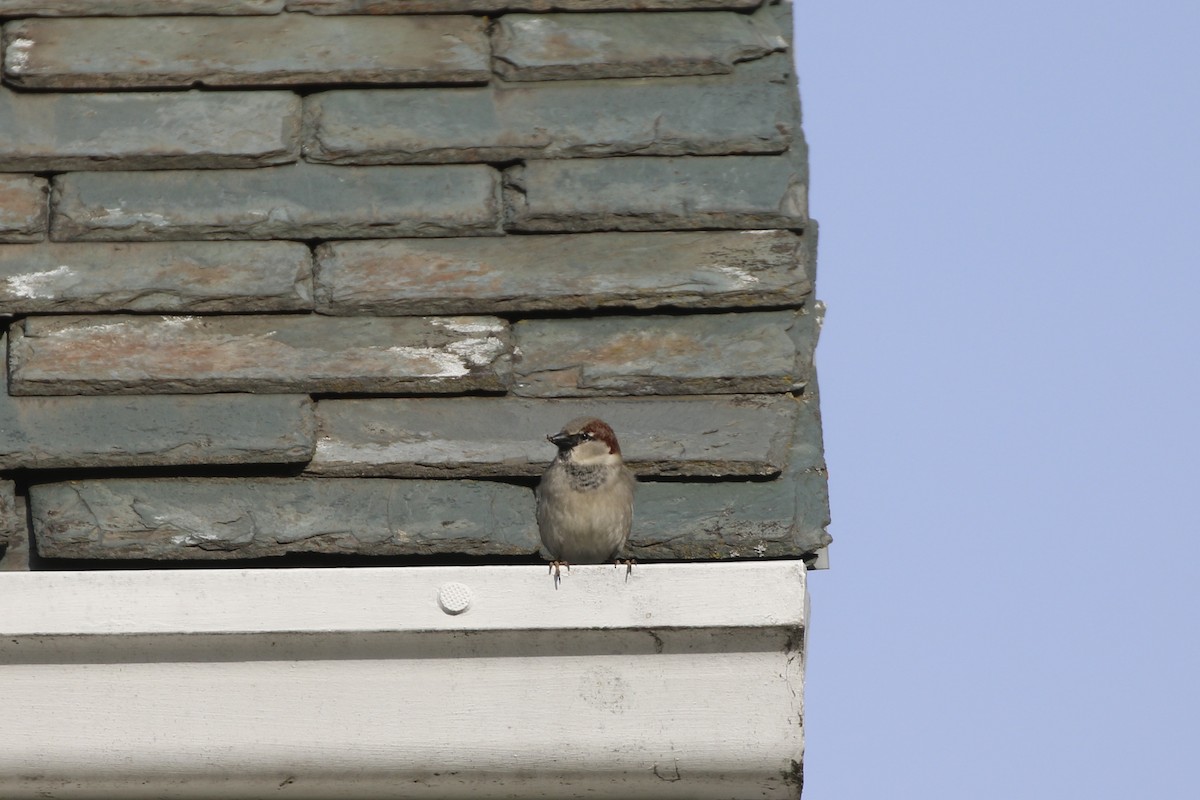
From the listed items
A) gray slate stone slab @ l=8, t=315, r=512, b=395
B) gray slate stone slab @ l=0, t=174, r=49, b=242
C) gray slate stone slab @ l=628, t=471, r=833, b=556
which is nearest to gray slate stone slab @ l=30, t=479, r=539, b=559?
gray slate stone slab @ l=8, t=315, r=512, b=395

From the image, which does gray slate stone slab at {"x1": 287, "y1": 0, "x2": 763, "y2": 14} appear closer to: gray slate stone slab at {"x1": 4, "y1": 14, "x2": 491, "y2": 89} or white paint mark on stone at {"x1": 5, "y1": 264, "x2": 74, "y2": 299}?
gray slate stone slab at {"x1": 4, "y1": 14, "x2": 491, "y2": 89}

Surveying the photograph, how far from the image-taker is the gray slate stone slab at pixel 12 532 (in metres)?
2.57

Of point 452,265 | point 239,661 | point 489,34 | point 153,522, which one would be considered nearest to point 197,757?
point 239,661

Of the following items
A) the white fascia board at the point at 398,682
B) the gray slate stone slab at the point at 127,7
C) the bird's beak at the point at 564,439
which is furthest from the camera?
the gray slate stone slab at the point at 127,7

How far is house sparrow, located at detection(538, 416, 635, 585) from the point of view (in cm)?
276

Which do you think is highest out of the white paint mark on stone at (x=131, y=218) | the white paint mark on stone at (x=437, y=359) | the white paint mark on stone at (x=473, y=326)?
the white paint mark on stone at (x=131, y=218)

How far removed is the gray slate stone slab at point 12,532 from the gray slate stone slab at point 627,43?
0.97 metres

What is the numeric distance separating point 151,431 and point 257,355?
7.4 inches

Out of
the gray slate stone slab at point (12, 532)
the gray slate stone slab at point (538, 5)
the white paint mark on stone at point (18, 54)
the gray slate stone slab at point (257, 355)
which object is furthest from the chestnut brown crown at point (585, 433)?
the white paint mark on stone at point (18, 54)

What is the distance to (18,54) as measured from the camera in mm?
2752

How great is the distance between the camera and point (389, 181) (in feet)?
8.95

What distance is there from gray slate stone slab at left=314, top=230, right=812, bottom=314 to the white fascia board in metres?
0.52

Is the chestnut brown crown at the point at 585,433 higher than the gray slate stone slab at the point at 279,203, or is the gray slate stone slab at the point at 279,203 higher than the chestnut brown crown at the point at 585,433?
the gray slate stone slab at the point at 279,203

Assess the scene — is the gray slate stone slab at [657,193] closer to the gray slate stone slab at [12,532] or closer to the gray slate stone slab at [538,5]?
the gray slate stone slab at [538,5]
